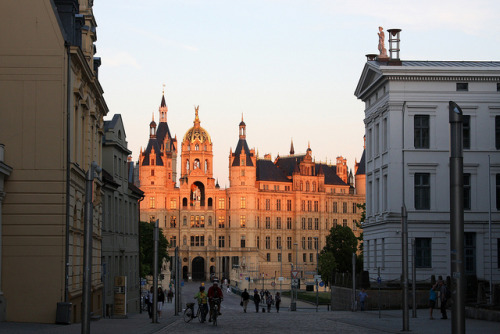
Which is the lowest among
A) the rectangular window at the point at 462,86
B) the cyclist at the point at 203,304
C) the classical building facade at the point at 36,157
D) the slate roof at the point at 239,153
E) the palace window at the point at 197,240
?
the cyclist at the point at 203,304

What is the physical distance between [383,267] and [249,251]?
134983 mm

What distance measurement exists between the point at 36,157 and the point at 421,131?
2914cm

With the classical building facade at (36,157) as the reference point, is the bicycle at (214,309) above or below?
below

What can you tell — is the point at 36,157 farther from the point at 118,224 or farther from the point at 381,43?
the point at 381,43

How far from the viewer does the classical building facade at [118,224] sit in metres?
47.4

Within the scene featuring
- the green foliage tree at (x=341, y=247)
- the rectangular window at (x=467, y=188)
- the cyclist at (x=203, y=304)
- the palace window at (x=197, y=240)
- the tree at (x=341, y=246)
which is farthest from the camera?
the palace window at (x=197, y=240)

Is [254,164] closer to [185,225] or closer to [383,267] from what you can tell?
[185,225]

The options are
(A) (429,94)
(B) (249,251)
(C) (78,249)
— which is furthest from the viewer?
(B) (249,251)

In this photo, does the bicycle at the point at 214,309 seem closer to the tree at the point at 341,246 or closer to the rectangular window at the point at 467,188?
the rectangular window at the point at 467,188

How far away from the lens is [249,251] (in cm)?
19088

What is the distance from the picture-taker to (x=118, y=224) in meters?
52.7

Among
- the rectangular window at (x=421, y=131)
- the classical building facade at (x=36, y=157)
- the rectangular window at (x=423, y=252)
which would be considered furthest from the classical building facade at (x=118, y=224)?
the rectangular window at (x=423, y=252)

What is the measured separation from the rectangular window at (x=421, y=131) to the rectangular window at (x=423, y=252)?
5585 millimetres

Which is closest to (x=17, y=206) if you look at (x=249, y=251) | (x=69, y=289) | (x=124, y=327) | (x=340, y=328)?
(x=69, y=289)
